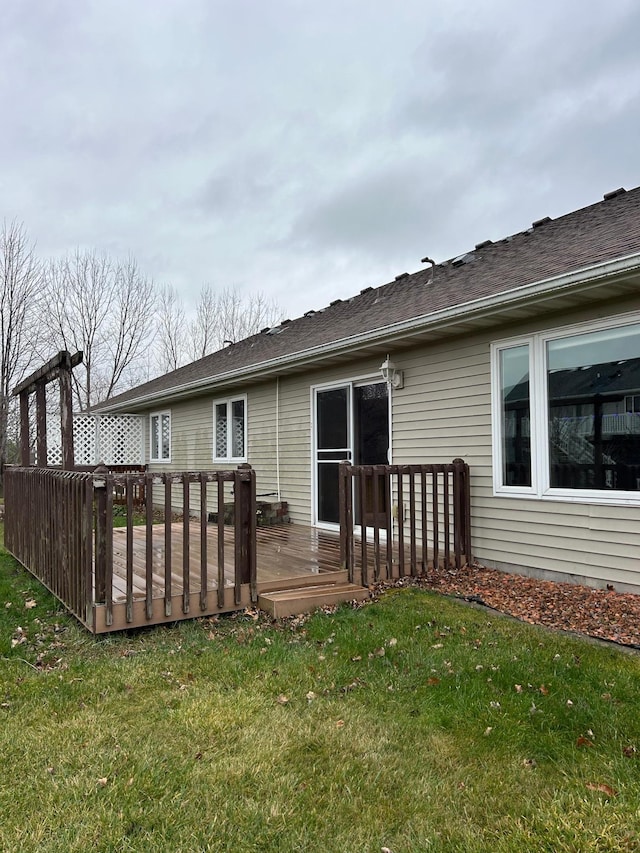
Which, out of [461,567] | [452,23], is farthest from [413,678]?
[452,23]

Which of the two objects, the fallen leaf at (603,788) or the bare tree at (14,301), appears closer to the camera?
the fallen leaf at (603,788)

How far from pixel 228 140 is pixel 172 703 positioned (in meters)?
13.9

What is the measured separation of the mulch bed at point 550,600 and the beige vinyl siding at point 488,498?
0.70ft

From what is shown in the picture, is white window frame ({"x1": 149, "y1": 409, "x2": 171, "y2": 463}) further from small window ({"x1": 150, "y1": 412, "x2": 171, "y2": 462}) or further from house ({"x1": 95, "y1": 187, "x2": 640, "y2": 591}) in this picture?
house ({"x1": 95, "y1": 187, "x2": 640, "y2": 591})

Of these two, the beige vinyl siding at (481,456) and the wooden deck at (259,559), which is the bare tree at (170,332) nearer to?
the beige vinyl siding at (481,456)

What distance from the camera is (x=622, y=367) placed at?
4.61m

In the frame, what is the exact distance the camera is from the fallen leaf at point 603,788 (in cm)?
220

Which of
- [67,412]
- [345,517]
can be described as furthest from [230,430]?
[345,517]

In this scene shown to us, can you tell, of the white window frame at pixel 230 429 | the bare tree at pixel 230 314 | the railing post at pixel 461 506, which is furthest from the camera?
the bare tree at pixel 230 314

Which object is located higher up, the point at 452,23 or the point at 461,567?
the point at 452,23

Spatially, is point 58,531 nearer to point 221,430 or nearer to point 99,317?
point 221,430

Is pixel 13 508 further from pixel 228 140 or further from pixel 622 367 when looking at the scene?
pixel 228 140

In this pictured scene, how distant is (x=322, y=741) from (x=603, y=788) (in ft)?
3.89

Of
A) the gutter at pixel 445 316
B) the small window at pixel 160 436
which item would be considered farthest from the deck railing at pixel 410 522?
the small window at pixel 160 436
